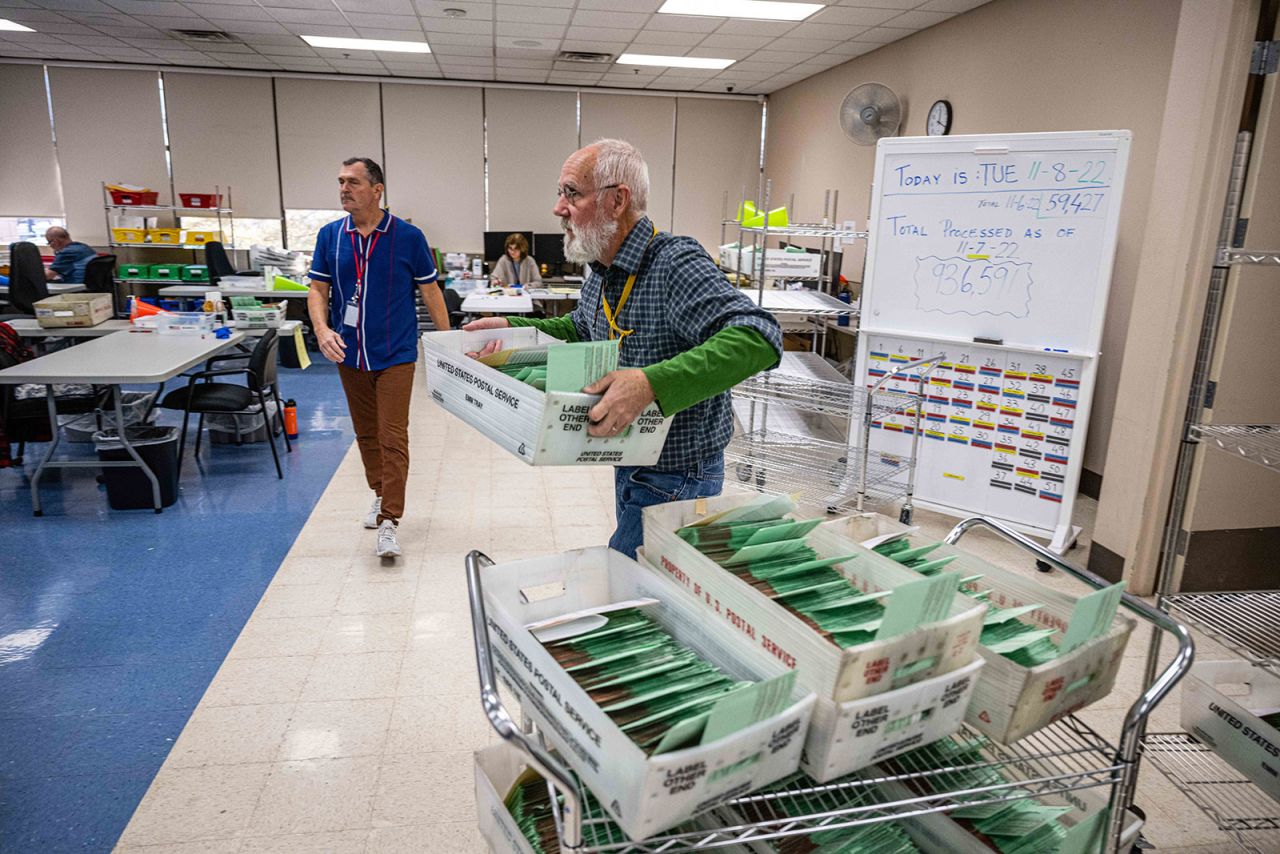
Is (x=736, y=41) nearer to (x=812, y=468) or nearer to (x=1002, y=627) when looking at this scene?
(x=812, y=468)

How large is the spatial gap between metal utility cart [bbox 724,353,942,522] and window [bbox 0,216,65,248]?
376 inches

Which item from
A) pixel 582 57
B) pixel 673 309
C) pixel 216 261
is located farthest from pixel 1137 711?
pixel 216 261

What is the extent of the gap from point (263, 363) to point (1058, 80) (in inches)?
202

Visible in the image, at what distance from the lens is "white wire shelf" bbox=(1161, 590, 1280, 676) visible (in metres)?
1.78

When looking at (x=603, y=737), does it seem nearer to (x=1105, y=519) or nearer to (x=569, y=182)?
(x=569, y=182)

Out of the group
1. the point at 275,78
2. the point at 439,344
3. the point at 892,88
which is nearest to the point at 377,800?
the point at 439,344

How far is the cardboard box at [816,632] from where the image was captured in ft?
3.17

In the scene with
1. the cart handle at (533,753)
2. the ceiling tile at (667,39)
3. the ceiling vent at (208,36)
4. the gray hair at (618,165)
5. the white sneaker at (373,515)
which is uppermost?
the ceiling vent at (208,36)

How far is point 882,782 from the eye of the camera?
1120mm

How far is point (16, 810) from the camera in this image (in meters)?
2.06

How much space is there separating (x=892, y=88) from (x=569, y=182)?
21.1 ft

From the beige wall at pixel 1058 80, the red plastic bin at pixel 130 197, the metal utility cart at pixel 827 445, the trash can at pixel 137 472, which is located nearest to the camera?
the metal utility cart at pixel 827 445

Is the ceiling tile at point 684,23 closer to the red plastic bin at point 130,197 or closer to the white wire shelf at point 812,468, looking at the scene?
the white wire shelf at point 812,468

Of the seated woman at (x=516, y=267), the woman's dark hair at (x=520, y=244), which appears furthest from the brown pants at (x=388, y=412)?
the woman's dark hair at (x=520, y=244)
